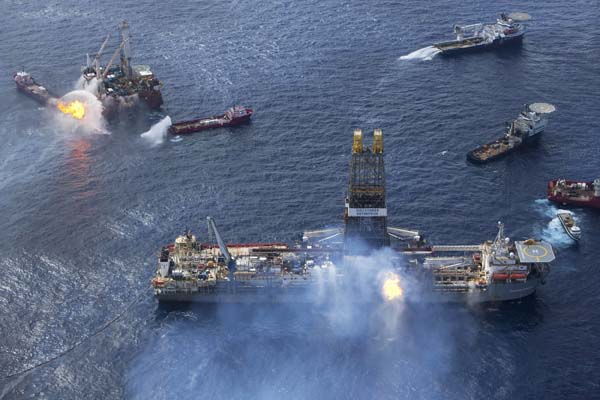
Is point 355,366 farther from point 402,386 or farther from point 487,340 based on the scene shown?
point 487,340

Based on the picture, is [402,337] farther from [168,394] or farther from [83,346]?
[83,346]

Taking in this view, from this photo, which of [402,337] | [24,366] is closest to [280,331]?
[402,337]

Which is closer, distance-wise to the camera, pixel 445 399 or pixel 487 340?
pixel 445 399

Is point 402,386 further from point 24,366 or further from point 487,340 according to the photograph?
point 24,366

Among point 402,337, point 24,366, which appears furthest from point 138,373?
point 402,337

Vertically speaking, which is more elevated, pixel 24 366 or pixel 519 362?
pixel 24 366

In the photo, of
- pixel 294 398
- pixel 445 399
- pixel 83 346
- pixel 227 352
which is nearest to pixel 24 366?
pixel 83 346

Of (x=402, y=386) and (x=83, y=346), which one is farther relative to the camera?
(x=83, y=346)
